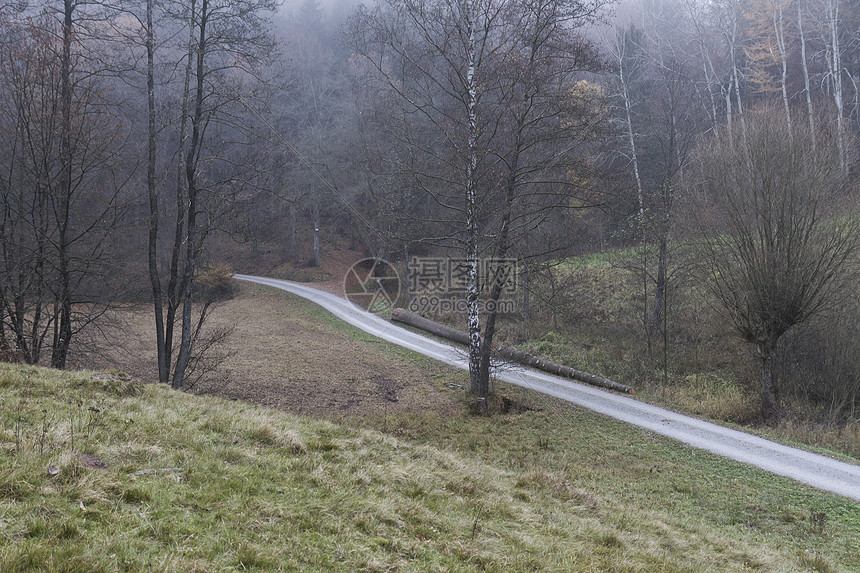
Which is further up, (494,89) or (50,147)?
(494,89)

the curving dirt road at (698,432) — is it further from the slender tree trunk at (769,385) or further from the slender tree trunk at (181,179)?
the slender tree trunk at (181,179)

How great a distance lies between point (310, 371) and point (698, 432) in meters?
9.99

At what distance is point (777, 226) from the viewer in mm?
11484

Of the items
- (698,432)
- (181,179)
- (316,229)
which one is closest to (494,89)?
(181,179)

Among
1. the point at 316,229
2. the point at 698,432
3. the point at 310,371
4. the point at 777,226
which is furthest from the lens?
the point at 316,229

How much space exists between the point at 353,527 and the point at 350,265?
39.6 meters

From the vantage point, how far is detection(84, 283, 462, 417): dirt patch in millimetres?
11539

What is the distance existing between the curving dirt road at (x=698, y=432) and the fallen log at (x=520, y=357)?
0.46m

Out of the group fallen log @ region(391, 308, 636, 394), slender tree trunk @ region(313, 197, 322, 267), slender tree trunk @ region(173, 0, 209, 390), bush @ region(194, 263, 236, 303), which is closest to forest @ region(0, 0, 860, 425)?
slender tree trunk @ region(173, 0, 209, 390)

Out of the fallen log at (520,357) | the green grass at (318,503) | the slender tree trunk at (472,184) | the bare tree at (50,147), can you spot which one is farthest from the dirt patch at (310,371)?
the green grass at (318,503)

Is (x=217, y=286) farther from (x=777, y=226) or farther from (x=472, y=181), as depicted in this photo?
(x=777, y=226)

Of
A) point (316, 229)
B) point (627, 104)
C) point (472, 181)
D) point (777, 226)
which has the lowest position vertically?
point (777, 226)

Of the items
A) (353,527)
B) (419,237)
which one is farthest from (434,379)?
(353,527)

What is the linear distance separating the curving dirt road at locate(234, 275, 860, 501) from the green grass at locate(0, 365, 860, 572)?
0.86m
